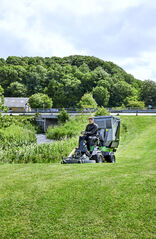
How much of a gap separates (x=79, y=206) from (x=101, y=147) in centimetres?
597

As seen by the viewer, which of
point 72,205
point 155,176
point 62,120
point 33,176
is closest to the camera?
point 72,205

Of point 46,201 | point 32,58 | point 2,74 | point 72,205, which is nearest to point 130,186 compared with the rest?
point 72,205

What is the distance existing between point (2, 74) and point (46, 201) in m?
82.8

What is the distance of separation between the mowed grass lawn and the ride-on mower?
89.4 inches

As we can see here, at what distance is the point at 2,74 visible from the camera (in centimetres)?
7975

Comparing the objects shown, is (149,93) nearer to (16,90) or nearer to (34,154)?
(16,90)

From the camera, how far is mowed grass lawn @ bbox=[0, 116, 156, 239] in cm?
310

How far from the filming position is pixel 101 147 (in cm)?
955

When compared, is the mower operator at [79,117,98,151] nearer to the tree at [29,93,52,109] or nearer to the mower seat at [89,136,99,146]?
the mower seat at [89,136,99,146]

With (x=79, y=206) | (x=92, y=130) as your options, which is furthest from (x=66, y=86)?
(x=79, y=206)

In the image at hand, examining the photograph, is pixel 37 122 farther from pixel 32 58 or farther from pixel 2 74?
pixel 32 58

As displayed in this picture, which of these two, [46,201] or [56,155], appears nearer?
[46,201]

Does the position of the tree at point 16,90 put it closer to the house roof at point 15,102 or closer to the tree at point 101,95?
the house roof at point 15,102

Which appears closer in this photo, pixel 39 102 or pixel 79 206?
pixel 79 206
